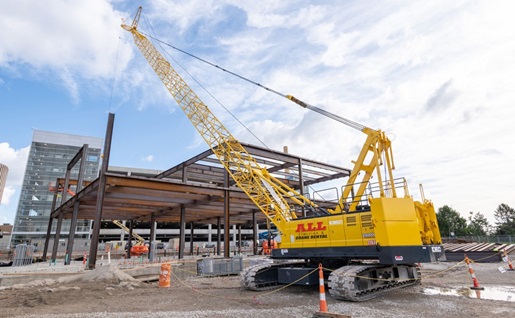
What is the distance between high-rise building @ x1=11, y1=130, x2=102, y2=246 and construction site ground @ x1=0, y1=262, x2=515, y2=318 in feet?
235

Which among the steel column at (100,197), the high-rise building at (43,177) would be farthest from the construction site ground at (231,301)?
the high-rise building at (43,177)

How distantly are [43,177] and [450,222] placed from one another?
122720 mm

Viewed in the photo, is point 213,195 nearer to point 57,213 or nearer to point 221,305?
point 221,305

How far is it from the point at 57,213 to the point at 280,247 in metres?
27.9

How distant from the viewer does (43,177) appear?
276 feet

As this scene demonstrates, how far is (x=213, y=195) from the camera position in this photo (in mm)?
24641

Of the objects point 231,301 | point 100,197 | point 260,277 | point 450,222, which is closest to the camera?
point 231,301

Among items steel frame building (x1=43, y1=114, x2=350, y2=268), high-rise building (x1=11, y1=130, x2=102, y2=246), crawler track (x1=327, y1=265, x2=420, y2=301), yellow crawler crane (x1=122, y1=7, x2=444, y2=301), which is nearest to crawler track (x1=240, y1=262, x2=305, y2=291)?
yellow crawler crane (x1=122, y1=7, x2=444, y2=301)

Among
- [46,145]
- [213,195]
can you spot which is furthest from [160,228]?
[213,195]

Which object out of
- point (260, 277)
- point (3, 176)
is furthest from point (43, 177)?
point (3, 176)

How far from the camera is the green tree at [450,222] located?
89113 mm

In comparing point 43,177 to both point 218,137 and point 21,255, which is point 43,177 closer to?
point 21,255

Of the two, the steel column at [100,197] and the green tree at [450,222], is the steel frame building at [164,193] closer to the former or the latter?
the steel column at [100,197]

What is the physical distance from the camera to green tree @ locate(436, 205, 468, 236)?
8911cm
